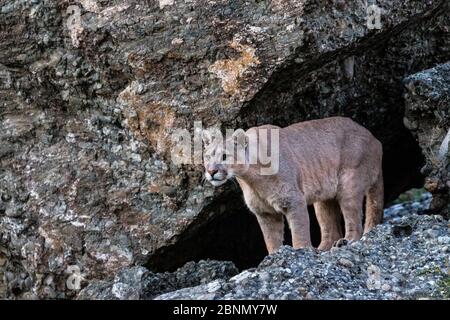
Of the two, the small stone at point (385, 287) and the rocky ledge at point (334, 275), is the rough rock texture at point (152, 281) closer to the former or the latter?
the rocky ledge at point (334, 275)

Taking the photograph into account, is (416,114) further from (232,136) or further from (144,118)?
(144,118)

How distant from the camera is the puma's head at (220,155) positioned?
1099cm

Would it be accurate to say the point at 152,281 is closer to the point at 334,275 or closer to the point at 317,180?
the point at 334,275

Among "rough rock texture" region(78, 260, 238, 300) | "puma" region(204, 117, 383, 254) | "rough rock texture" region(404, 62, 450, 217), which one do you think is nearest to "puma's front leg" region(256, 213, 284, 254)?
"puma" region(204, 117, 383, 254)

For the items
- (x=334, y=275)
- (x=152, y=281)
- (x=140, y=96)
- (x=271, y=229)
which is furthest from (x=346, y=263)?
(x=140, y=96)

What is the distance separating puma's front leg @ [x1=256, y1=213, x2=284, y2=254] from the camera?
38.7 ft

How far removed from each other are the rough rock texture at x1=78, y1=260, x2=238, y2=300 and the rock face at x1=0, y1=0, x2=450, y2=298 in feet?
4.51

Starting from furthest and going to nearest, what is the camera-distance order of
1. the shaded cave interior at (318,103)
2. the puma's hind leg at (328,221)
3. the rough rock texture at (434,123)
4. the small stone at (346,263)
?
the puma's hind leg at (328,221) → the shaded cave interior at (318,103) → the rough rock texture at (434,123) → the small stone at (346,263)

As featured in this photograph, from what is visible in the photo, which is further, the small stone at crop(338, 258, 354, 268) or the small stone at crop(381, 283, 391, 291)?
the small stone at crop(338, 258, 354, 268)

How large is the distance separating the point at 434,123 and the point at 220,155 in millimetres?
2658

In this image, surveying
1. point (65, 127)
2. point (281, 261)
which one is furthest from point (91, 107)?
point (281, 261)

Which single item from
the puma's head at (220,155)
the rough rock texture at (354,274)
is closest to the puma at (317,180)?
the puma's head at (220,155)

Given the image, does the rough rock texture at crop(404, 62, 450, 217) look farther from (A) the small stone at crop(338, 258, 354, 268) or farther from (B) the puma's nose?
(B) the puma's nose

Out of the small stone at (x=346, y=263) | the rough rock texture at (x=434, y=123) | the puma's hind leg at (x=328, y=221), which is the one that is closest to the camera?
the small stone at (x=346, y=263)
